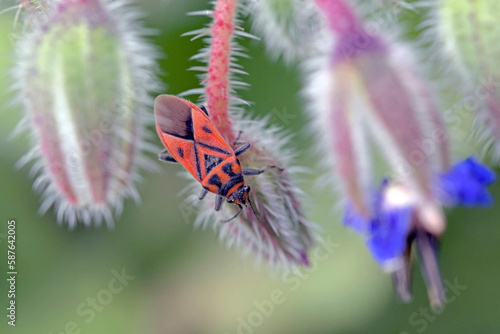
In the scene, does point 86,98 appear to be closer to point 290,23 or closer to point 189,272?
point 290,23

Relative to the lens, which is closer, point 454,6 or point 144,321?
point 454,6

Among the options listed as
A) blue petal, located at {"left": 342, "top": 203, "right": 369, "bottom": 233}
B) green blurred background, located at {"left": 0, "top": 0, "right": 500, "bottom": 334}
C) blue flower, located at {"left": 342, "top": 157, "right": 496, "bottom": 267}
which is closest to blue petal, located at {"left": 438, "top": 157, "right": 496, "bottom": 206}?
blue flower, located at {"left": 342, "top": 157, "right": 496, "bottom": 267}

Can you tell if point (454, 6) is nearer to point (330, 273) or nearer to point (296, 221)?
point (296, 221)

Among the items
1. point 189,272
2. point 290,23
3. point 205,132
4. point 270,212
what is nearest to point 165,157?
point 205,132

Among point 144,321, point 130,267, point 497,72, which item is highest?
point 497,72

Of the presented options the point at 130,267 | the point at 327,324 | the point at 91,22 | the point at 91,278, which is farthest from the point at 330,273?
the point at 91,22

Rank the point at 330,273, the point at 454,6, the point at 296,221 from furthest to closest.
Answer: the point at 330,273, the point at 296,221, the point at 454,6
